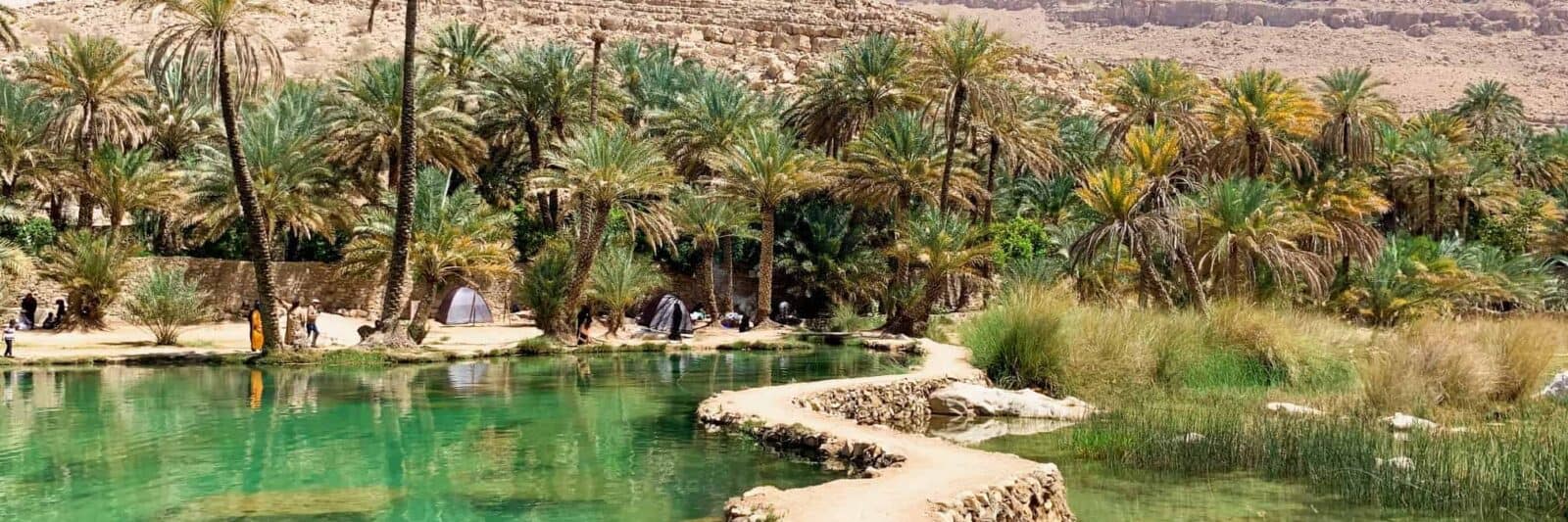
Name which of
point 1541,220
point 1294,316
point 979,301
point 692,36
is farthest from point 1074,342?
point 692,36

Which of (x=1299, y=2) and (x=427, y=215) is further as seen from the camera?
(x=1299, y=2)

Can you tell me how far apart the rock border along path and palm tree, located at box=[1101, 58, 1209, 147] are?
2365cm

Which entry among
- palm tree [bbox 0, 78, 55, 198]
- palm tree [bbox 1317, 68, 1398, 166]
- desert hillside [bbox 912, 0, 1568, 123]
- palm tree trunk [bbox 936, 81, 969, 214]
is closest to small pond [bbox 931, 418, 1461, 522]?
palm tree trunk [bbox 936, 81, 969, 214]

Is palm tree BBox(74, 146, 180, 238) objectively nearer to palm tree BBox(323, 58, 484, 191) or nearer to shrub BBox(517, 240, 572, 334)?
palm tree BBox(323, 58, 484, 191)

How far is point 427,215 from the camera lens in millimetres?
30828

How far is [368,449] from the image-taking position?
14094 mm

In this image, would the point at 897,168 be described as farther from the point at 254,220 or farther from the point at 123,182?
the point at 123,182

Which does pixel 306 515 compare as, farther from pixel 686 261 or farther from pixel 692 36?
pixel 692 36

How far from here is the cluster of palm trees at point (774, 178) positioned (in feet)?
96.6

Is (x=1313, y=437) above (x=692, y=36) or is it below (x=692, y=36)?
below

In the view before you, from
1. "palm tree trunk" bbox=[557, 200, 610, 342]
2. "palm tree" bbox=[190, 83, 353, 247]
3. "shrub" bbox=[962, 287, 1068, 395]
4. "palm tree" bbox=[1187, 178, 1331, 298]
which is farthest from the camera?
"palm tree" bbox=[190, 83, 353, 247]

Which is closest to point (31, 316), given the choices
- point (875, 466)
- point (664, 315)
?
point (664, 315)

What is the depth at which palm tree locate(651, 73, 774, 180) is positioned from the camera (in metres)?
38.9

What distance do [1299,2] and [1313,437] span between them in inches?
6454
